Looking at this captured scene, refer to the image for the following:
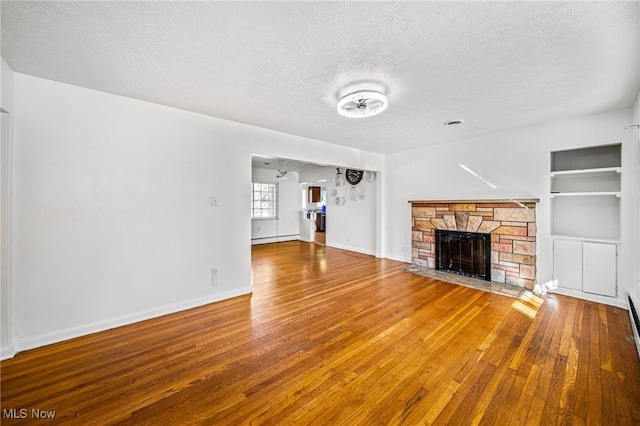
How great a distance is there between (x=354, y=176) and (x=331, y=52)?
15.6 ft

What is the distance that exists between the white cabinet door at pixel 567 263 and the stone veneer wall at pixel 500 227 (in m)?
0.25

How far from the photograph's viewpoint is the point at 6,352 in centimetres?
212

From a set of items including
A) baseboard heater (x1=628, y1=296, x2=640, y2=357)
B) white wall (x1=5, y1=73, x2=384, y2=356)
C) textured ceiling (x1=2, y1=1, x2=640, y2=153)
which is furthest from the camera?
white wall (x1=5, y1=73, x2=384, y2=356)

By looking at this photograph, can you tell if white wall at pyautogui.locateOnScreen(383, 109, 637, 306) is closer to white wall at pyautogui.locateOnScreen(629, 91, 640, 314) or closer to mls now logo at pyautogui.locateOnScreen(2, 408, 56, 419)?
white wall at pyautogui.locateOnScreen(629, 91, 640, 314)

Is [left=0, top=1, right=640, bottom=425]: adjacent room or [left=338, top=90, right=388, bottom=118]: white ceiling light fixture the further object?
[left=338, top=90, right=388, bottom=118]: white ceiling light fixture

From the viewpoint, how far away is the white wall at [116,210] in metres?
2.31

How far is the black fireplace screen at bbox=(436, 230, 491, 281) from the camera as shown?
4227 mm

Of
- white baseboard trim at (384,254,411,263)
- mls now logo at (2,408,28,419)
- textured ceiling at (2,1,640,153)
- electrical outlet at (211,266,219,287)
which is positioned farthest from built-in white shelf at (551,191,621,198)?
mls now logo at (2,408,28,419)

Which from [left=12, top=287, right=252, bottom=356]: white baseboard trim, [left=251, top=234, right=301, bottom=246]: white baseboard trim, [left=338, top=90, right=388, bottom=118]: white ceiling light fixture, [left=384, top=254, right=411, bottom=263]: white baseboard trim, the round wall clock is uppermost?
[left=338, top=90, right=388, bottom=118]: white ceiling light fixture

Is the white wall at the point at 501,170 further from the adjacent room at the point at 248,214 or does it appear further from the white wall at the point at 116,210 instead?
the white wall at the point at 116,210

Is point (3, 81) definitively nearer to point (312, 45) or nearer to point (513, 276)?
point (312, 45)

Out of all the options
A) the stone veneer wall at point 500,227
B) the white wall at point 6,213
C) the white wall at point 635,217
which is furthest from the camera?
the stone veneer wall at point 500,227

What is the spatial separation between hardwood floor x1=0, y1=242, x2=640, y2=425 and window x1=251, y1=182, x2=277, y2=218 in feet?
17.6

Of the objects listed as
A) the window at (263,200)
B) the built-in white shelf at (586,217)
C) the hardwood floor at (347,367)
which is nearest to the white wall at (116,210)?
the hardwood floor at (347,367)
